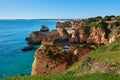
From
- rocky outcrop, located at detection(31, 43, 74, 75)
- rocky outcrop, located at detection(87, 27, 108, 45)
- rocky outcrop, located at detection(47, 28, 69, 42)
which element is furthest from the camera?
rocky outcrop, located at detection(47, 28, 69, 42)

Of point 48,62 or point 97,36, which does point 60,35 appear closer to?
point 97,36

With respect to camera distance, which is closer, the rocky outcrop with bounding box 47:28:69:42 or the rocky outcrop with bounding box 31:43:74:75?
the rocky outcrop with bounding box 31:43:74:75

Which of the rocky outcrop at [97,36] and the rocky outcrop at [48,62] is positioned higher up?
the rocky outcrop at [48,62]

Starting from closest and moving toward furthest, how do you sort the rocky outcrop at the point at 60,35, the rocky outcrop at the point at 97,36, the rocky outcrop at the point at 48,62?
1. the rocky outcrop at the point at 48,62
2. the rocky outcrop at the point at 97,36
3. the rocky outcrop at the point at 60,35

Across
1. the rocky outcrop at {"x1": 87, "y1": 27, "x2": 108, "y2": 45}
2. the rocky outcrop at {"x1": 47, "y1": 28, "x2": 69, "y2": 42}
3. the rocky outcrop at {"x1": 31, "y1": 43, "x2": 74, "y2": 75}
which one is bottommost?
the rocky outcrop at {"x1": 47, "y1": 28, "x2": 69, "y2": 42}

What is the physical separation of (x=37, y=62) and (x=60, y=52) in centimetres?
306

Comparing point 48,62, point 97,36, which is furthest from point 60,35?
point 48,62

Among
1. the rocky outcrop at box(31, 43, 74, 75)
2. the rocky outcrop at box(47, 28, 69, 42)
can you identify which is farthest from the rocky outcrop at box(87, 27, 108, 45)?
the rocky outcrop at box(31, 43, 74, 75)

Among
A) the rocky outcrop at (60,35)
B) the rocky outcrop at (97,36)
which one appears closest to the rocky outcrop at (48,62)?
the rocky outcrop at (97,36)

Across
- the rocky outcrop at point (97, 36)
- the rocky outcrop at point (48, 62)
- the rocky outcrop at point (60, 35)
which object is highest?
the rocky outcrop at point (48, 62)

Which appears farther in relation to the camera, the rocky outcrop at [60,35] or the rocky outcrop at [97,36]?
the rocky outcrop at [60,35]

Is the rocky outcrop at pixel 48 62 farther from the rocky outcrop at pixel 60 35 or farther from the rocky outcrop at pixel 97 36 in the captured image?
the rocky outcrop at pixel 60 35

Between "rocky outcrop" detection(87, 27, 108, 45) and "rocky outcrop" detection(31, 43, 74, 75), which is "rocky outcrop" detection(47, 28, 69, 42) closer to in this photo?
"rocky outcrop" detection(87, 27, 108, 45)

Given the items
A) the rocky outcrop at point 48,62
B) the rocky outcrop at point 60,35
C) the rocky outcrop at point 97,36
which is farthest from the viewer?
the rocky outcrop at point 60,35
